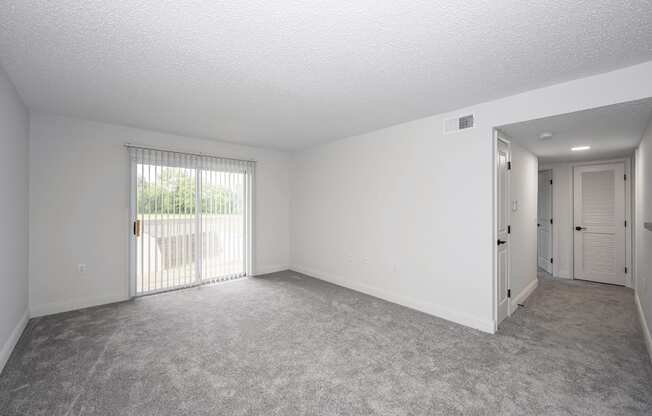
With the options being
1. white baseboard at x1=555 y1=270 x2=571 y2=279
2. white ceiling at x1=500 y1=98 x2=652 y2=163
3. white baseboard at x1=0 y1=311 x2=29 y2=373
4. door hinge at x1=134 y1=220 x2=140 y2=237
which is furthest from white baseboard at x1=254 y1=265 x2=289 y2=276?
white baseboard at x1=555 y1=270 x2=571 y2=279

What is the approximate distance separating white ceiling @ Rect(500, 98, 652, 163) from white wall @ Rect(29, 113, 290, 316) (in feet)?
16.5

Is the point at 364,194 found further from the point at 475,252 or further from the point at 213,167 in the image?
the point at 213,167

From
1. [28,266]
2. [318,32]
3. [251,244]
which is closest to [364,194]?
[251,244]

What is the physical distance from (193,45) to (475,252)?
3405mm

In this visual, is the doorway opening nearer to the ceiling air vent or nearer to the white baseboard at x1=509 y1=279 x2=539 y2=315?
the white baseboard at x1=509 y1=279 x2=539 y2=315

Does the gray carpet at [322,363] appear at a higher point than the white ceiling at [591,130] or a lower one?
lower

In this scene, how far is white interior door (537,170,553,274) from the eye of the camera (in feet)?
18.7

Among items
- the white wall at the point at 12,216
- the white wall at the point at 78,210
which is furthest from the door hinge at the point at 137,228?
the white wall at the point at 12,216

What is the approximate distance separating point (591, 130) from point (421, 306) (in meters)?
2.80

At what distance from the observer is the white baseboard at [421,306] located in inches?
125

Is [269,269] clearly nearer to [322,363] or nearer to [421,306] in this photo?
[421,306]

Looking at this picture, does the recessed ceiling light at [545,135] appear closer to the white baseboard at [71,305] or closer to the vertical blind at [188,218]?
the vertical blind at [188,218]

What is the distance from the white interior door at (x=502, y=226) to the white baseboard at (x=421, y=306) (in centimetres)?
26

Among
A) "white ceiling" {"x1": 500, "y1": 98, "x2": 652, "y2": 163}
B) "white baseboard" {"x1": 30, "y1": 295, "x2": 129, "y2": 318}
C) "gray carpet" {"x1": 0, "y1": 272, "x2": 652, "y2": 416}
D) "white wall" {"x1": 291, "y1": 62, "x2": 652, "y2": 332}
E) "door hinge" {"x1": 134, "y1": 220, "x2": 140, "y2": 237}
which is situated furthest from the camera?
"door hinge" {"x1": 134, "y1": 220, "x2": 140, "y2": 237}
